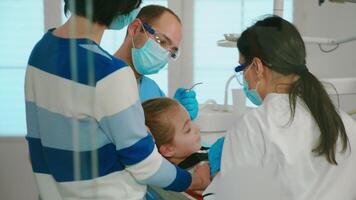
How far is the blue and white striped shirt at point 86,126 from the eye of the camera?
0.79 m

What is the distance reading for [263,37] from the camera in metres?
1.11

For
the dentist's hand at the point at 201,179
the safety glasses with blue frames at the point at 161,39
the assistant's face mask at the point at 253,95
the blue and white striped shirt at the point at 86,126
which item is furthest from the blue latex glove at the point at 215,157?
the safety glasses with blue frames at the point at 161,39

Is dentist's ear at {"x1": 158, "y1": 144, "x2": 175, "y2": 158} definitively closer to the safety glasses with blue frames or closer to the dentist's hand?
the dentist's hand

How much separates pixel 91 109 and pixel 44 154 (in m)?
0.17

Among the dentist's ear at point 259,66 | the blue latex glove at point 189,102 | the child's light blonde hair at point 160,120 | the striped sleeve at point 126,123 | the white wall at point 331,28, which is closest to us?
the striped sleeve at point 126,123

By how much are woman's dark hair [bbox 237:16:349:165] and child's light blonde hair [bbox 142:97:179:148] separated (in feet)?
0.96

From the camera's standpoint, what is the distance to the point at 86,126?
0.82m

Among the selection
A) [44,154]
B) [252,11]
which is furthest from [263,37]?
[252,11]

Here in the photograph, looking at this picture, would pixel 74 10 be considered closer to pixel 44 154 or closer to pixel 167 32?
pixel 44 154

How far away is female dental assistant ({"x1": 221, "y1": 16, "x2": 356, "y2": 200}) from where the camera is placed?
979mm

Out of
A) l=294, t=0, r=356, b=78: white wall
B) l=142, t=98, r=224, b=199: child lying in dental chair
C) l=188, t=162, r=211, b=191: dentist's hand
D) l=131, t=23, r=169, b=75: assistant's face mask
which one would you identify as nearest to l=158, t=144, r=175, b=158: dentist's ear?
l=142, t=98, r=224, b=199: child lying in dental chair

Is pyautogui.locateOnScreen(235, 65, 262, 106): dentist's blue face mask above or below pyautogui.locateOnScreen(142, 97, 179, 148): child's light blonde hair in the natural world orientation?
above

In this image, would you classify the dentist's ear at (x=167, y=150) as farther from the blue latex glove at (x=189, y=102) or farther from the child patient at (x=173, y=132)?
the blue latex glove at (x=189, y=102)

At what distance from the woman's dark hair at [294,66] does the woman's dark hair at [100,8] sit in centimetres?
41
